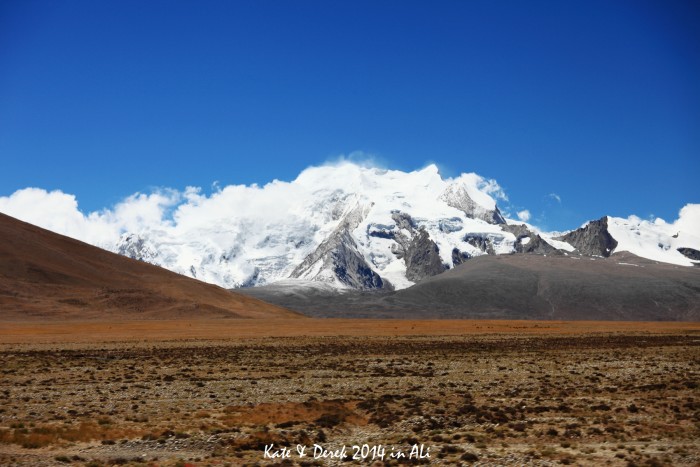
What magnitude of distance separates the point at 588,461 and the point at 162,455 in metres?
14.3

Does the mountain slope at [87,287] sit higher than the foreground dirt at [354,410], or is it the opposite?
the mountain slope at [87,287]

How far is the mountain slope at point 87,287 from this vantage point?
141625mm

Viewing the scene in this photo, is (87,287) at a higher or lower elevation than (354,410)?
higher

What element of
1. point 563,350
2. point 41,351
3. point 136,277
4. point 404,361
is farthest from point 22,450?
point 136,277

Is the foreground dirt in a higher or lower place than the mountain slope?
lower

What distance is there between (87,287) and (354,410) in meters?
139

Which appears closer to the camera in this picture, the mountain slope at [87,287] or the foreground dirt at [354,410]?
the foreground dirt at [354,410]

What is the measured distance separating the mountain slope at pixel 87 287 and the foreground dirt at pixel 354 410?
8822cm

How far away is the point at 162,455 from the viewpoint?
2484cm

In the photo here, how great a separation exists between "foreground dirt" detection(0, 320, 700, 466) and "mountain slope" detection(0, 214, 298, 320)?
8822 cm

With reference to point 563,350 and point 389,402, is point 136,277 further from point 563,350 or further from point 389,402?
point 389,402

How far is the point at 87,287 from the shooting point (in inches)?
6245

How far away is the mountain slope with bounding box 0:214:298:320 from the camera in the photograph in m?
142

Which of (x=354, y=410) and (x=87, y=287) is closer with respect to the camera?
(x=354, y=410)
